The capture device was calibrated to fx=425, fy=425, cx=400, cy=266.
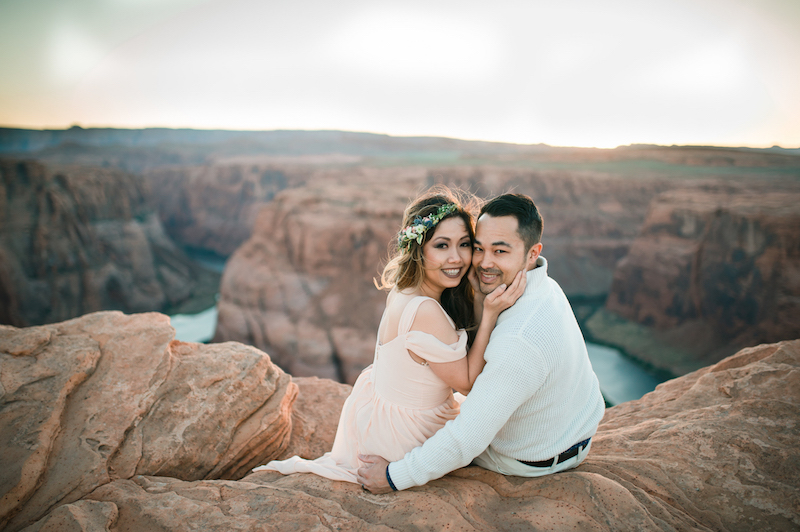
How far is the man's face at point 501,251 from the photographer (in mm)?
2639

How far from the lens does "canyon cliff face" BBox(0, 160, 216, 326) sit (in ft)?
73.5

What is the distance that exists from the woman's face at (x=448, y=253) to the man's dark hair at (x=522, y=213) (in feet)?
0.92

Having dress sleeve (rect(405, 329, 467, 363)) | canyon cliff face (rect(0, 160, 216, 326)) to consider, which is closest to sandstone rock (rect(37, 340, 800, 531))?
dress sleeve (rect(405, 329, 467, 363))

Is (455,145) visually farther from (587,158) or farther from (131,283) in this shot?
(131,283)

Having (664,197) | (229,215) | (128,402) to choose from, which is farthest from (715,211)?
(229,215)

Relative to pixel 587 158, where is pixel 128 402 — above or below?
below

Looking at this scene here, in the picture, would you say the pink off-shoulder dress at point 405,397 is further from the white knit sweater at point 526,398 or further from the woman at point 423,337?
the white knit sweater at point 526,398

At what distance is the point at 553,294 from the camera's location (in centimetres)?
259

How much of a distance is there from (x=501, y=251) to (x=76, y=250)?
30054 mm

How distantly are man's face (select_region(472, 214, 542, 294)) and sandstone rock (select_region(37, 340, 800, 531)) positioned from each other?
131cm

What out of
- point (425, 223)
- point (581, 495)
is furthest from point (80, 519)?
point (581, 495)

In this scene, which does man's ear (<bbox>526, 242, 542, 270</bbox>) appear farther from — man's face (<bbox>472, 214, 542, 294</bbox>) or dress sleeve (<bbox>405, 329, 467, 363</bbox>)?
dress sleeve (<bbox>405, 329, 467, 363</bbox>)

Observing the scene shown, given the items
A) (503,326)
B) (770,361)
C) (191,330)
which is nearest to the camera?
(503,326)

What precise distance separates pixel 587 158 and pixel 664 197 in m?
31.2
